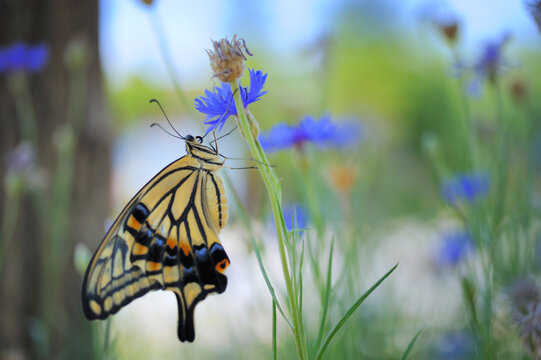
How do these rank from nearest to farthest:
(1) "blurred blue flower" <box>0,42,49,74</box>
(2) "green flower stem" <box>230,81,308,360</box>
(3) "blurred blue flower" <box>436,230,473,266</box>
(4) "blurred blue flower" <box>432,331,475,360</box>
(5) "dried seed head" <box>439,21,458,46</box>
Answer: (2) "green flower stem" <box>230,81,308,360</box>
(5) "dried seed head" <box>439,21,458,46</box>
(4) "blurred blue flower" <box>432,331,475,360</box>
(1) "blurred blue flower" <box>0,42,49,74</box>
(3) "blurred blue flower" <box>436,230,473,266</box>

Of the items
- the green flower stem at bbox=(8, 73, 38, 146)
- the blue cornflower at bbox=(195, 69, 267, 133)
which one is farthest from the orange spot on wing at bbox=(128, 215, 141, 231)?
the green flower stem at bbox=(8, 73, 38, 146)

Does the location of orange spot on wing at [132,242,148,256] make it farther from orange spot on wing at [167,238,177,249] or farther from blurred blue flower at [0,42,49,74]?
blurred blue flower at [0,42,49,74]

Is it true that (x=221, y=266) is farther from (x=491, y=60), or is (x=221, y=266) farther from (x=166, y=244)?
(x=491, y=60)

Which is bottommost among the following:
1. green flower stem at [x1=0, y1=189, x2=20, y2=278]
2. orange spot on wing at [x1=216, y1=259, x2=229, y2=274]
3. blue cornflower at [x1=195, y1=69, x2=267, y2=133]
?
orange spot on wing at [x1=216, y1=259, x2=229, y2=274]

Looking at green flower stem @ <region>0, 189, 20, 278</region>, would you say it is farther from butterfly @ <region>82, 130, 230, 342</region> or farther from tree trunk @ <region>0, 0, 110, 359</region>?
butterfly @ <region>82, 130, 230, 342</region>

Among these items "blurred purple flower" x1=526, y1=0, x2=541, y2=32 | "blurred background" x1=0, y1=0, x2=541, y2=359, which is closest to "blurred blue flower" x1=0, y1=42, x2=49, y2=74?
"blurred background" x1=0, y1=0, x2=541, y2=359

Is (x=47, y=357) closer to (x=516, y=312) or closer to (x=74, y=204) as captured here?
(x=74, y=204)

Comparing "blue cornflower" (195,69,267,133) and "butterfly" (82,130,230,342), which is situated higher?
"blue cornflower" (195,69,267,133)

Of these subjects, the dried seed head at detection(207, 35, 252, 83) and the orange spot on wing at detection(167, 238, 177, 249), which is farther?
the orange spot on wing at detection(167, 238, 177, 249)

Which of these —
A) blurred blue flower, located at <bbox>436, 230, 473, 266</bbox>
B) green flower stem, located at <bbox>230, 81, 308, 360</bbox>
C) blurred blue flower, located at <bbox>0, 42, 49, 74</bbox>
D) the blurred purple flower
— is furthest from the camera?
blurred blue flower, located at <bbox>436, 230, 473, 266</bbox>
